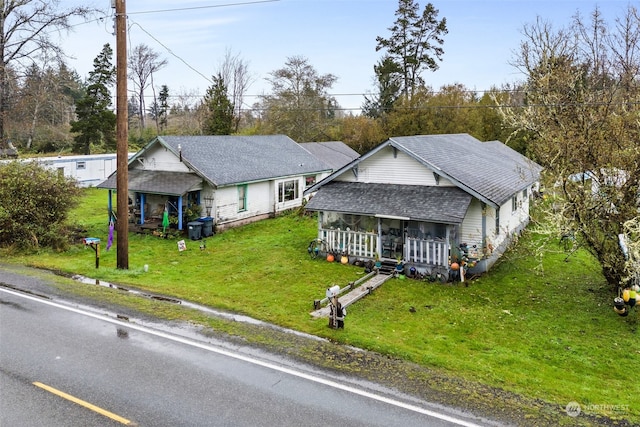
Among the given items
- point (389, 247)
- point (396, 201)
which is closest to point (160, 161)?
point (396, 201)

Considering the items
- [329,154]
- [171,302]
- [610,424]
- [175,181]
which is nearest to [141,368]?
[171,302]

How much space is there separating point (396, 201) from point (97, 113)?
40957mm

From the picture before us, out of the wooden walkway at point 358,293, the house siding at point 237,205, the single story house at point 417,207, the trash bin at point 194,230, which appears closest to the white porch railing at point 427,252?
the single story house at point 417,207

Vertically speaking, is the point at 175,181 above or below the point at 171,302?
above

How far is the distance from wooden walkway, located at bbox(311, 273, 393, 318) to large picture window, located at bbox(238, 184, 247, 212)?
11113 millimetres

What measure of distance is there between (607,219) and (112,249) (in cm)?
1795

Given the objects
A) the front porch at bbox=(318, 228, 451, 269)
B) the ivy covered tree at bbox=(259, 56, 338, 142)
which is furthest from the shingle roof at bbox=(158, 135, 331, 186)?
the ivy covered tree at bbox=(259, 56, 338, 142)

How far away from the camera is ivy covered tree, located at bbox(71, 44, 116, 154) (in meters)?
48.2

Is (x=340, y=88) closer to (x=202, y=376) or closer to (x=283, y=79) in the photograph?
(x=283, y=79)

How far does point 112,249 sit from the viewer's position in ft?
65.4

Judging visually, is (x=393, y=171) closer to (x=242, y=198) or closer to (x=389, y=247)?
(x=389, y=247)

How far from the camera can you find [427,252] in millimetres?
16719

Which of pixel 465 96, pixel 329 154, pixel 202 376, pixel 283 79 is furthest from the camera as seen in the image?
pixel 283 79

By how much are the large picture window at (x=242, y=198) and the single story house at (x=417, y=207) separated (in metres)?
6.67
